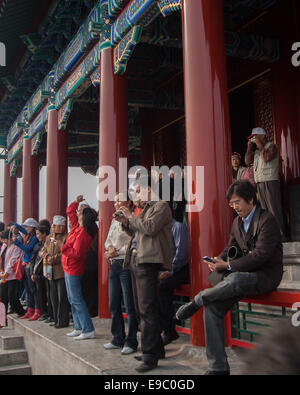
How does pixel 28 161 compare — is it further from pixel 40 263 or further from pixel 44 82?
pixel 40 263

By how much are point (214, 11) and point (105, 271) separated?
11.7 ft

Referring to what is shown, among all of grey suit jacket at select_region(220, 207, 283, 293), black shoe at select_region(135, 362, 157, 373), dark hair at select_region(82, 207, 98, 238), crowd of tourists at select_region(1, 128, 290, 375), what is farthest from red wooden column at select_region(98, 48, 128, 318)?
grey suit jacket at select_region(220, 207, 283, 293)

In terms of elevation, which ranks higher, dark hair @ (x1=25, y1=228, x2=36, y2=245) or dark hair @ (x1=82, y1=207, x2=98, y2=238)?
dark hair @ (x1=82, y1=207, x2=98, y2=238)

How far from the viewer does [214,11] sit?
416 cm

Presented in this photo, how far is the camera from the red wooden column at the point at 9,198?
48.6 ft

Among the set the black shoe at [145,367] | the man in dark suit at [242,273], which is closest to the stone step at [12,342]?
the black shoe at [145,367]

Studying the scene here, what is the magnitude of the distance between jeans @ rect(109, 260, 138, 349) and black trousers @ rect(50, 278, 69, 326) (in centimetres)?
147

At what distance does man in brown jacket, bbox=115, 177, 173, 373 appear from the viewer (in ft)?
11.2

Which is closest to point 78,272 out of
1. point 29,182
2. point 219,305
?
point 219,305

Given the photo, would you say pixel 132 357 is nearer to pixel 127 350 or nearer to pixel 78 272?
pixel 127 350

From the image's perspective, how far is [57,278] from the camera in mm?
5531

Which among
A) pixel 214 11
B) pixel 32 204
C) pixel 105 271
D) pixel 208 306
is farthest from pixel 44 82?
pixel 208 306

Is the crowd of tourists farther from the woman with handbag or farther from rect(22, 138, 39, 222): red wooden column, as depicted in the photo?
rect(22, 138, 39, 222): red wooden column

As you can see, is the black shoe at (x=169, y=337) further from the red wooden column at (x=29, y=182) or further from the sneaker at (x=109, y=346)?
the red wooden column at (x=29, y=182)
